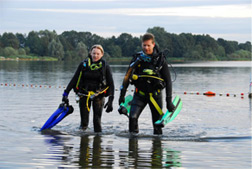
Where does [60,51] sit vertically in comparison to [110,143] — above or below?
above

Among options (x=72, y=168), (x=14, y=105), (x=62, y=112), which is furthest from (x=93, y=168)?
(x=14, y=105)

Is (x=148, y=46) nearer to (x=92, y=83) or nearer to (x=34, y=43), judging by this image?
(x=92, y=83)

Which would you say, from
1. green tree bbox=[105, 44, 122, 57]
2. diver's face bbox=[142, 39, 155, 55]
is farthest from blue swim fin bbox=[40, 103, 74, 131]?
green tree bbox=[105, 44, 122, 57]

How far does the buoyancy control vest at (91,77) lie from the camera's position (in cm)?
974

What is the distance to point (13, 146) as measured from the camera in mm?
8477

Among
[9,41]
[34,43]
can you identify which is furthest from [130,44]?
[9,41]

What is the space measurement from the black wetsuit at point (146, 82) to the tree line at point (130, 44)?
13799 cm

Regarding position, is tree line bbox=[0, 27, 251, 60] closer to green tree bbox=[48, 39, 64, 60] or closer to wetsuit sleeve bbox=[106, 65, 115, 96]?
green tree bbox=[48, 39, 64, 60]

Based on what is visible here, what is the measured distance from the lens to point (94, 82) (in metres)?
9.91

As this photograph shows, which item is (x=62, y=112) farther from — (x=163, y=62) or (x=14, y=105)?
(x=14, y=105)

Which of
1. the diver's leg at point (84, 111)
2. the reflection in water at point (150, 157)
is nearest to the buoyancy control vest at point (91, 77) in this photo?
the diver's leg at point (84, 111)

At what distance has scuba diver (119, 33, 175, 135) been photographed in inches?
354

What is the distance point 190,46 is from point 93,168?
167 m

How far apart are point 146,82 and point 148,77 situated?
136 millimetres
